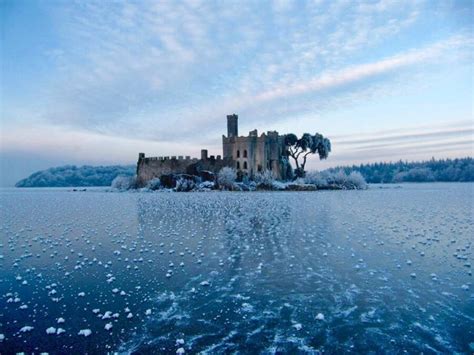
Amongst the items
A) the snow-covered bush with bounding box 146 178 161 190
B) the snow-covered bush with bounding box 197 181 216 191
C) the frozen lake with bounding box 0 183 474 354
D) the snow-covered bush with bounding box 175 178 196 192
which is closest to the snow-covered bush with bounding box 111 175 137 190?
the snow-covered bush with bounding box 146 178 161 190

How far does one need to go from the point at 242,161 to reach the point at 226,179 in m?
10.0

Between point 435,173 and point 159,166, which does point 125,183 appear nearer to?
point 159,166

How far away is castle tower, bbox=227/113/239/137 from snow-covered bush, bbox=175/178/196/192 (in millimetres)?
19427

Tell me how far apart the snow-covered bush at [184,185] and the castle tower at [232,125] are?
19.4m

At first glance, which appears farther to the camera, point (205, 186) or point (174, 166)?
point (174, 166)

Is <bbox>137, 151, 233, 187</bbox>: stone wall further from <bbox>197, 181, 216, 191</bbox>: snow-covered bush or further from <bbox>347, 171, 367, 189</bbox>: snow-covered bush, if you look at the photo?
<bbox>347, 171, 367, 189</bbox>: snow-covered bush

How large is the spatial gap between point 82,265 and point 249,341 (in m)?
6.60

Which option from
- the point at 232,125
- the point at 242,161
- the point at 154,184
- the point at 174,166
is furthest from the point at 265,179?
the point at 154,184

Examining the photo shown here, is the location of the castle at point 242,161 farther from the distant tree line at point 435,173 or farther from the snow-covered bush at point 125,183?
the distant tree line at point 435,173

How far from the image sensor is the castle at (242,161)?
66.3 metres

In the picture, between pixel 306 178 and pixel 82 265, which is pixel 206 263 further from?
pixel 306 178

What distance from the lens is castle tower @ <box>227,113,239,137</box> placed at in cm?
7553

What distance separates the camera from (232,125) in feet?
249

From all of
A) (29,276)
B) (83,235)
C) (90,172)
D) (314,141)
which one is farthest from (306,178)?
(90,172)
